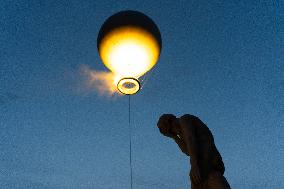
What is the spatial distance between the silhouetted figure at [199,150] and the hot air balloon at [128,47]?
703 mm

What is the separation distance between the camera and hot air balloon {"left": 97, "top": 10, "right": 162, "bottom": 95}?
3.77 metres

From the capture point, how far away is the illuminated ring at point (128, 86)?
3871 millimetres

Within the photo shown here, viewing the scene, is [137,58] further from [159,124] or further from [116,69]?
[159,124]

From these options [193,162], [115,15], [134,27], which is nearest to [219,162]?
[193,162]

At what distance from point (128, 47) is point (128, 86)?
0.51m

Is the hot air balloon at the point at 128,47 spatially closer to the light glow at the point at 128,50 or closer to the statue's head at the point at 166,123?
the light glow at the point at 128,50

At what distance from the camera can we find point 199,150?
3.52 metres

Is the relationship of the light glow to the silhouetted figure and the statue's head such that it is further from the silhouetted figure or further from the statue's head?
the silhouetted figure

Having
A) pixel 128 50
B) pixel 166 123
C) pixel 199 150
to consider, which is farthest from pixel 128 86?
pixel 199 150

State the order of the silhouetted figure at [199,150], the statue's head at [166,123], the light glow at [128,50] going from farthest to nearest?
the statue's head at [166,123], the light glow at [128,50], the silhouetted figure at [199,150]

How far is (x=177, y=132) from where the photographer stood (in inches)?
155

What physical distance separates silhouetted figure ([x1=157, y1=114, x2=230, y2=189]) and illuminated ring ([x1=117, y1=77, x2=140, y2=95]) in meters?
0.54

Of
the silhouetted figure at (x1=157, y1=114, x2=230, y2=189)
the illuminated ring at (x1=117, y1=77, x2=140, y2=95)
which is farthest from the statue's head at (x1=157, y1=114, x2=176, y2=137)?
the illuminated ring at (x1=117, y1=77, x2=140, y2=95)

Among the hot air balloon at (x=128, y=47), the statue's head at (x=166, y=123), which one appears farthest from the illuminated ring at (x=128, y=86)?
the statue's head at (x=166, y=123)
